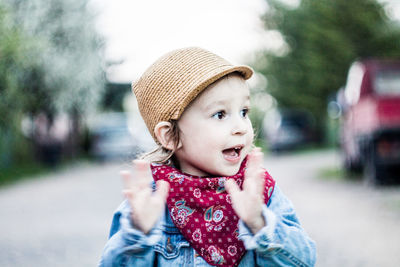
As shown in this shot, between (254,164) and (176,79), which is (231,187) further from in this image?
(176,79)

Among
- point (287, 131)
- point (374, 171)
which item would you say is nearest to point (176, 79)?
point (374, 171)

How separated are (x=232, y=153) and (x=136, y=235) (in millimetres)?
471

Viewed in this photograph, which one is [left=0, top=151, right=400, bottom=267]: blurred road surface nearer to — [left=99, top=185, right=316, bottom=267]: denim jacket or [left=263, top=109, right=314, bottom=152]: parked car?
[left=99, top=185, right=316, bottom=267]: denim jacket

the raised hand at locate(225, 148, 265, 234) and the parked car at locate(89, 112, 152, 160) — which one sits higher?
the raised hand at locate(225, 148, 265, 234)

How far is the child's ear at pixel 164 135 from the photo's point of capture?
1.88m

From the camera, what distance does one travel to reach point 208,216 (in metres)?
1.75

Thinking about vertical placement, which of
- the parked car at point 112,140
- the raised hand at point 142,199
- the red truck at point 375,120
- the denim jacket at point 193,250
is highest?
the raised hand at point 142,199

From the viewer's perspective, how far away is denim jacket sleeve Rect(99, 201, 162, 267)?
5.21 feet

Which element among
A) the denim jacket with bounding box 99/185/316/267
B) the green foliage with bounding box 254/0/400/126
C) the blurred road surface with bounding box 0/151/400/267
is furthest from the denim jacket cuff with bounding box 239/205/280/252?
the green foliage with bounding box 254/0/400/126

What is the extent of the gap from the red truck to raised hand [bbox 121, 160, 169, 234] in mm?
7437

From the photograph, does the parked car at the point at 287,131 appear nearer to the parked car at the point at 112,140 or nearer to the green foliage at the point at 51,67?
the parked car at the point at 112,140

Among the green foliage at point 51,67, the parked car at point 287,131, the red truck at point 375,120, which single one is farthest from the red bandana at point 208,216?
the parked car at point 287,131

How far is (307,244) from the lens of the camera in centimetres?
171

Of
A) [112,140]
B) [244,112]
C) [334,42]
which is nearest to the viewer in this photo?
[244,112]
